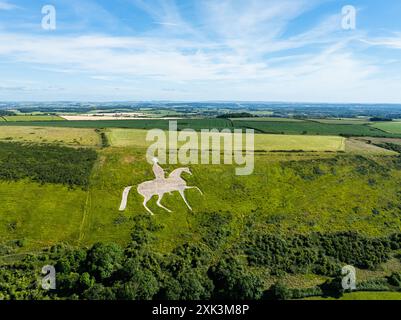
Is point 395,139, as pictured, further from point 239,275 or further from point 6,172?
point 6,172

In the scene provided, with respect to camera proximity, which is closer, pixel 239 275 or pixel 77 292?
pixel 77 292

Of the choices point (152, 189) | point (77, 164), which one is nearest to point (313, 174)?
point (152, 189)

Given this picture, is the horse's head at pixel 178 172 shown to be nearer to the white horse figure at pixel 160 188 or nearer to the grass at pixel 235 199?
the white horse figure at pixel 160 188

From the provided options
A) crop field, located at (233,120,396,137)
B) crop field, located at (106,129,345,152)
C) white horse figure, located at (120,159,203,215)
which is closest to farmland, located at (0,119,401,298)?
white horse figure, located at (120,159,203,215)

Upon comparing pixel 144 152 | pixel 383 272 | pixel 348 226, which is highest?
pixel 144 152

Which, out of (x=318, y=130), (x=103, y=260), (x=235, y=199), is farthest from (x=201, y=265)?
(x=318, y=130)

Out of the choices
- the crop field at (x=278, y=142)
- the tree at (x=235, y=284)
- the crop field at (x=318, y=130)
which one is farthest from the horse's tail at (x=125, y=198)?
the crop field at (x=318, y=130)

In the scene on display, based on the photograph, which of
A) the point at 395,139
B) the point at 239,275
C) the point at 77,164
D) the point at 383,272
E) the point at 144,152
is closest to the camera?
the point at 239,275

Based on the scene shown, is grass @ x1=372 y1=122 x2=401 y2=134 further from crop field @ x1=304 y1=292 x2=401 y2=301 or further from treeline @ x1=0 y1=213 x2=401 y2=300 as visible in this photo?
crop field @ x1=304 y1=292 x2=401 y2=301
